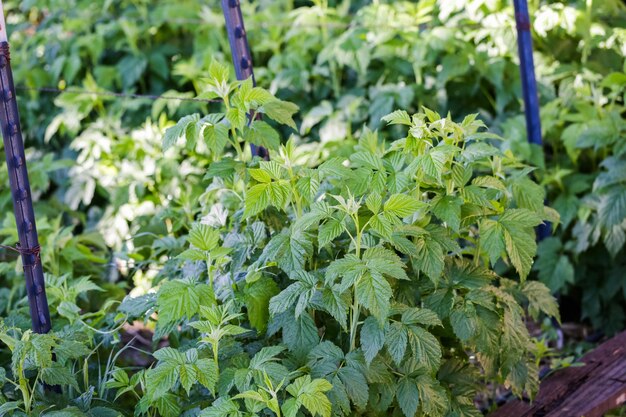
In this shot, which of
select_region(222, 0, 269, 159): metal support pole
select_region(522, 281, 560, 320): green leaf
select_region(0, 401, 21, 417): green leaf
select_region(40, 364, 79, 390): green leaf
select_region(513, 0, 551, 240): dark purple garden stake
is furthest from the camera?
select_region(513, 0, 551, 240): dark purple garden stake

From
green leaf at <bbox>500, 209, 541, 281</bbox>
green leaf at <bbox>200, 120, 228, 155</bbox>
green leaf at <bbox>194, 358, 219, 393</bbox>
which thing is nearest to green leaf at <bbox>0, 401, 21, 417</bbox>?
green leaf at <bbox>194, 358, 219, 393</bbox>

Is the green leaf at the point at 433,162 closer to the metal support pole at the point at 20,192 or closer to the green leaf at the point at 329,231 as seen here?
the green leaf at the point at 329,231

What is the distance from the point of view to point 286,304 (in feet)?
7.26

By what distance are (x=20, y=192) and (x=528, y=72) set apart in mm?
1999

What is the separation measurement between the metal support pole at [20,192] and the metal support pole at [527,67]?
1937 millimetres

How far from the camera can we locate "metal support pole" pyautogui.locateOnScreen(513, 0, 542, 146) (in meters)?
3.56

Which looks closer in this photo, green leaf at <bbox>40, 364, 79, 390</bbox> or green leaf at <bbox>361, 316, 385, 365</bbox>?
green leaf at <bbox>361, 316, 385, 365</bbox>

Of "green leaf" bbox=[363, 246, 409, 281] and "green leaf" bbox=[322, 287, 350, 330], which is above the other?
"green leaf" bbox=[363, 246, 409, 281]

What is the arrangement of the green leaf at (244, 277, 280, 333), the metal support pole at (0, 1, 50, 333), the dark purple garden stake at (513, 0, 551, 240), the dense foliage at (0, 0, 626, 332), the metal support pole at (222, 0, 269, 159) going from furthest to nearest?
the dense foliage at (0, 0, 626, 332), the dark purple garden stake at (513, 0, 551, 240), the metal support pole at (222, 0, 269, 159), the metal support pole at (0, 1, 50, 333), the green leaf at (244, 277, 280, 333)

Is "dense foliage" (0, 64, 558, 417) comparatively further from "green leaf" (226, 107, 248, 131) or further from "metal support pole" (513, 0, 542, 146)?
"metal support pole" (513, 0, 542, 146)

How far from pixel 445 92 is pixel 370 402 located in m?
2.29

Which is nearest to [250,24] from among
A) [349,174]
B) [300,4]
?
[300,4]

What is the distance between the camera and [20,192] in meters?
2.58

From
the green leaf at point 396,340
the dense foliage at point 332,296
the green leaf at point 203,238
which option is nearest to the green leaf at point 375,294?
the dense foliage at point 332,296
